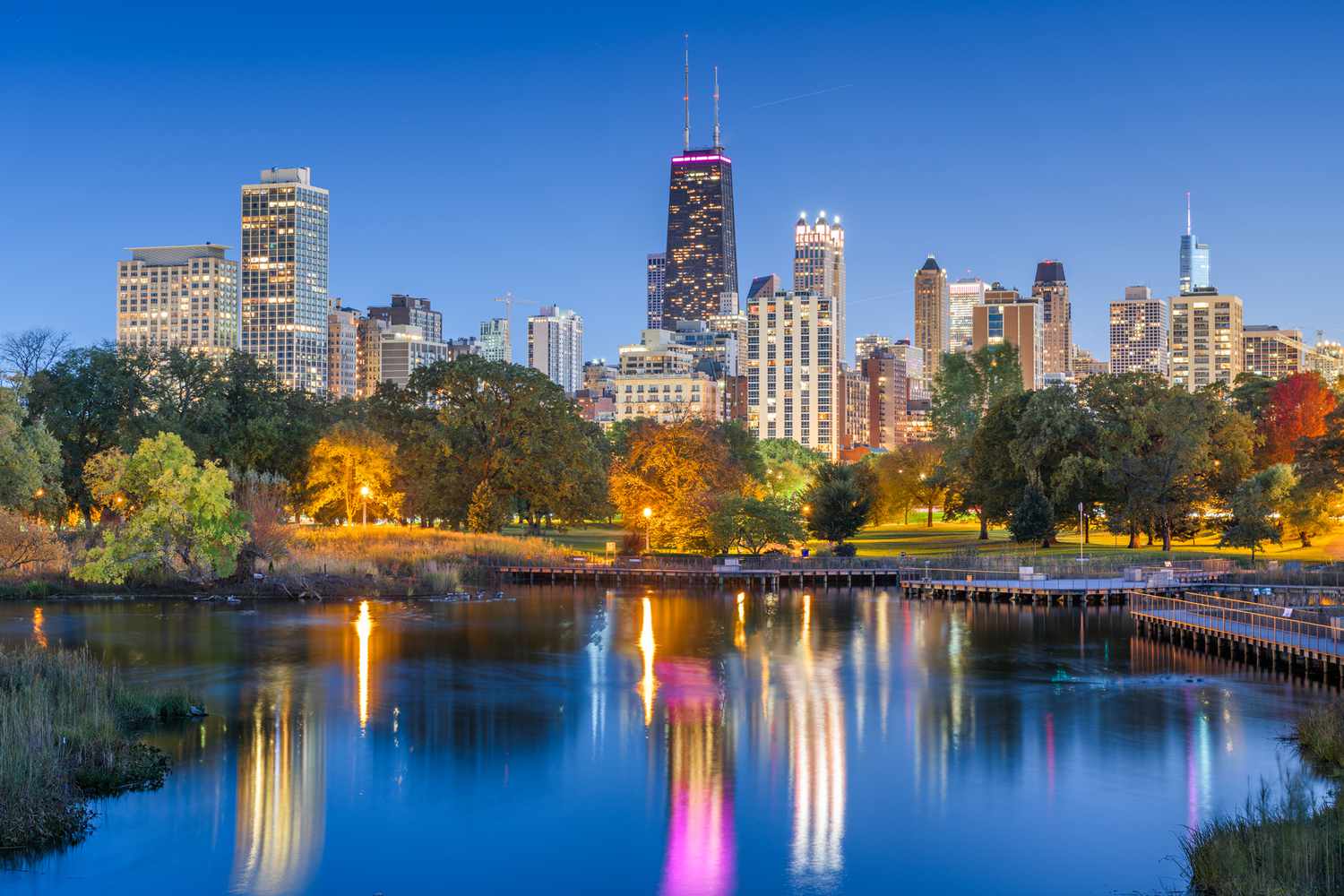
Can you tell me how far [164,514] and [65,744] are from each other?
1314 inches

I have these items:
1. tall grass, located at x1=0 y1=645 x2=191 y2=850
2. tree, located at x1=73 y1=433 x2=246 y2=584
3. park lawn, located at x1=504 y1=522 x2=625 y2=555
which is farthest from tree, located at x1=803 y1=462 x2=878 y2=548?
tall grass, located at x1=0 y1=645 x2=191 y2=850

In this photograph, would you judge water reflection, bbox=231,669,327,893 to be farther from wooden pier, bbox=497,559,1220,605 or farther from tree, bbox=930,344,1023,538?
tree, bbox=930,344,1023,538

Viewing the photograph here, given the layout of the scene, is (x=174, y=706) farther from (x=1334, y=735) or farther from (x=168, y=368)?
(x=168, y=368)

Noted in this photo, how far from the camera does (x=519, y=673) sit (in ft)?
148

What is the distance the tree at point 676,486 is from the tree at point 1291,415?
47938mm

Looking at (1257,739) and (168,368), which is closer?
(1257,739)

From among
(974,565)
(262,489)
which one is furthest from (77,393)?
(974,565)

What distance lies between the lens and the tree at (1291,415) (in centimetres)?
10900

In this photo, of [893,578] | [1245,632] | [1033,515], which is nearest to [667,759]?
[1245,632]

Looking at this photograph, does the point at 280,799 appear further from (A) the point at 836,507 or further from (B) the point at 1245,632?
(A) the point at 836,507

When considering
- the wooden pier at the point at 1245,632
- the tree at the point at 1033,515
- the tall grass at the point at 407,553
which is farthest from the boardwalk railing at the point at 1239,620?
the tall grass at the point at 407,553

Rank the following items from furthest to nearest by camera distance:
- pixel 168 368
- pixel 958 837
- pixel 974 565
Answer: pixel 168 368, pixel 974 565, pixel 958 837

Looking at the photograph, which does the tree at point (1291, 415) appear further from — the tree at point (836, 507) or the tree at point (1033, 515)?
the tree at point (836, 507)

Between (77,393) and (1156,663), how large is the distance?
66.6m
